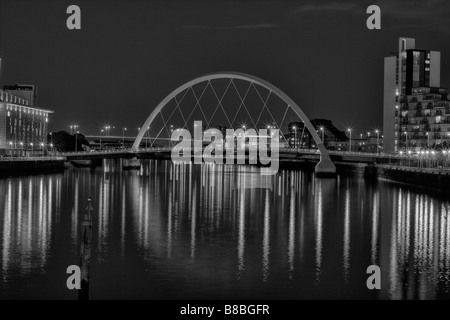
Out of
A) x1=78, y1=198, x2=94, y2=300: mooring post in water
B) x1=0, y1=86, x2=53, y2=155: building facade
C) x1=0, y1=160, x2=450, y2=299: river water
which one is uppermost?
x1=0, y1=86, x2=53, y2=155: building facade

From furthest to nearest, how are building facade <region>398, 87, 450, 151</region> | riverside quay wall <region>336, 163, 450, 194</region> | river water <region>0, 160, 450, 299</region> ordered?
building facade <region>398, 87, 450, 151</region> < riverside quay wall <region>336, 163, 450, 194</region> < river water <region>0, 160, 450, 299</region>

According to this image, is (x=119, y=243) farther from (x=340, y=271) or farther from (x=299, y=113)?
(x=299, y=113)

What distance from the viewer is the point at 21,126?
9788 cm

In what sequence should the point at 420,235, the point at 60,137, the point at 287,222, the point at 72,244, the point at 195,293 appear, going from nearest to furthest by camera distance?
the point at 195,293, the point at 72,244, the point at 420,235, the point at 287,222, the point at 60,137

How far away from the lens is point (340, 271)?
19.5 meters

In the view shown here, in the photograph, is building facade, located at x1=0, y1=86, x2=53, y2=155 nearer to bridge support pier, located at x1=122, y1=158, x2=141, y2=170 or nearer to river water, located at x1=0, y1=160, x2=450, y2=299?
bridge support pier, located at x1=122, y1=158, x2=141, y2=170

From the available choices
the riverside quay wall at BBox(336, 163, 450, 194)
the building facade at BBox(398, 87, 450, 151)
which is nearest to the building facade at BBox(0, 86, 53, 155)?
the riverside quay wall at BBox(336, 163, 450, 194)

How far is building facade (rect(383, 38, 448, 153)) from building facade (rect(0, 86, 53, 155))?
166 feet

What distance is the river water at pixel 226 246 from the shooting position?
17.2 meters

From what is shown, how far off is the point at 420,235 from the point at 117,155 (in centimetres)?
5664

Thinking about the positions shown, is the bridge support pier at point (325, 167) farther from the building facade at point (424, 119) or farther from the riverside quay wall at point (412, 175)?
the building facade at point (424, 119)

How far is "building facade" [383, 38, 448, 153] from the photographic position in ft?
325
